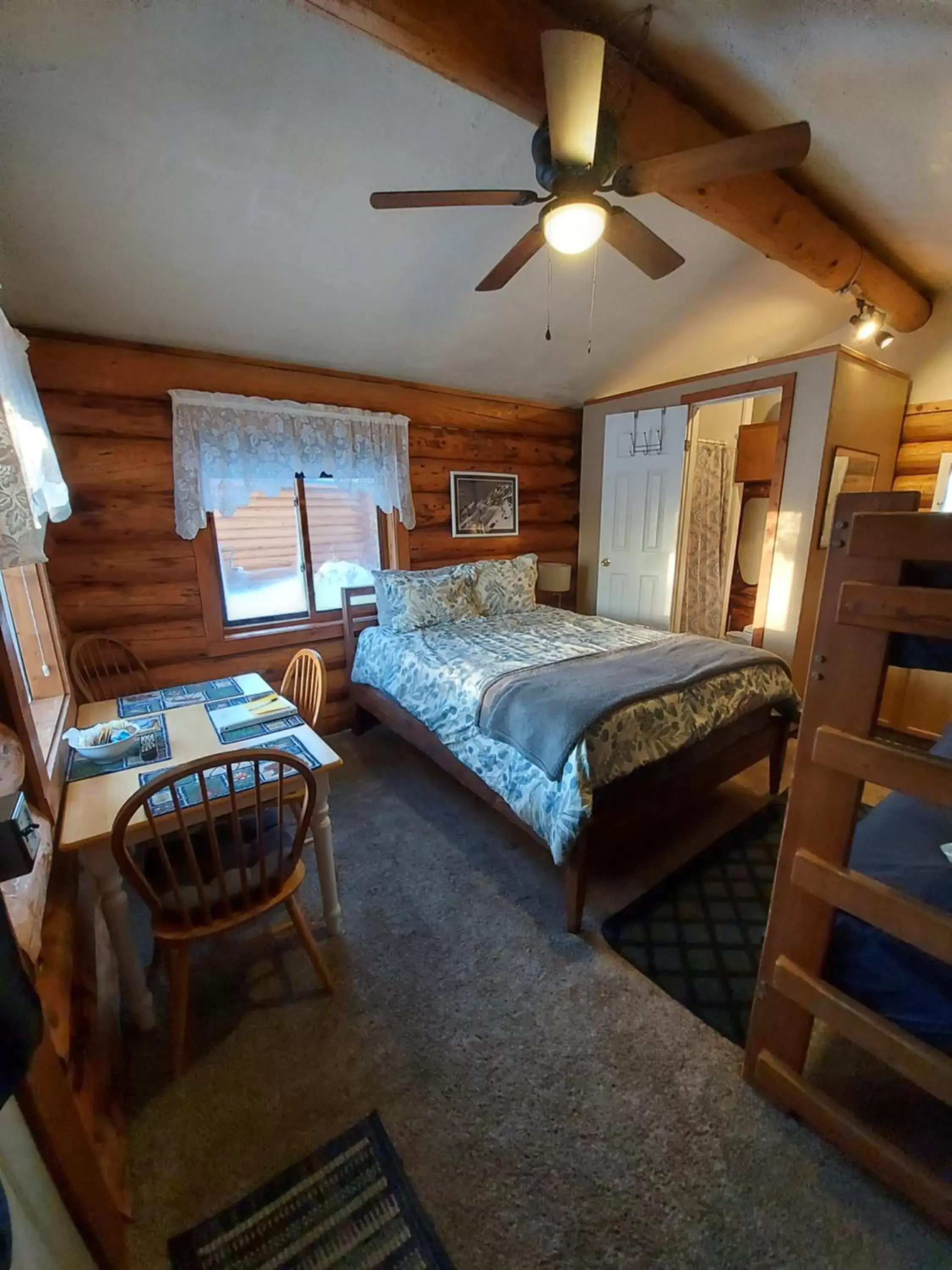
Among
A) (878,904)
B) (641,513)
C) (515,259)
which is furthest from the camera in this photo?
(641,513)

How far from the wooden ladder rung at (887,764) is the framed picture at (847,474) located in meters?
2.51

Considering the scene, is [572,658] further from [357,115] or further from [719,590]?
[719,590]

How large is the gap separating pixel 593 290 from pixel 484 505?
1.52 metres

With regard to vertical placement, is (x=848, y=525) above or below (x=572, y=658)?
above

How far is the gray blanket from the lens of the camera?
1.83 m

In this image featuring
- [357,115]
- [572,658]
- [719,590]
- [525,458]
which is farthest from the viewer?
[719,590]

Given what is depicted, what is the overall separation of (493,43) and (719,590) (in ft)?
12.8

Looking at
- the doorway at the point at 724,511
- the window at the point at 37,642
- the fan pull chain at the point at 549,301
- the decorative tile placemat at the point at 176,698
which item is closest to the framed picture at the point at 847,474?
the doorway at the point at 724,511

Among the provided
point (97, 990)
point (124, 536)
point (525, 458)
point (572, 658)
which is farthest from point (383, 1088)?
point (525, 458)

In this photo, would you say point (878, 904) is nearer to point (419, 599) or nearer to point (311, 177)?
point (419, 599)

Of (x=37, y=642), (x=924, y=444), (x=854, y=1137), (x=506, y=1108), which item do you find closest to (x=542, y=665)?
(x=506, y=1108)

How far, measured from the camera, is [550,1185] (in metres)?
1.15

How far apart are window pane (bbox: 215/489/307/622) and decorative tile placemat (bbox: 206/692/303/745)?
4.00 ft

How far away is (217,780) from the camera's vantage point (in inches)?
59.3
